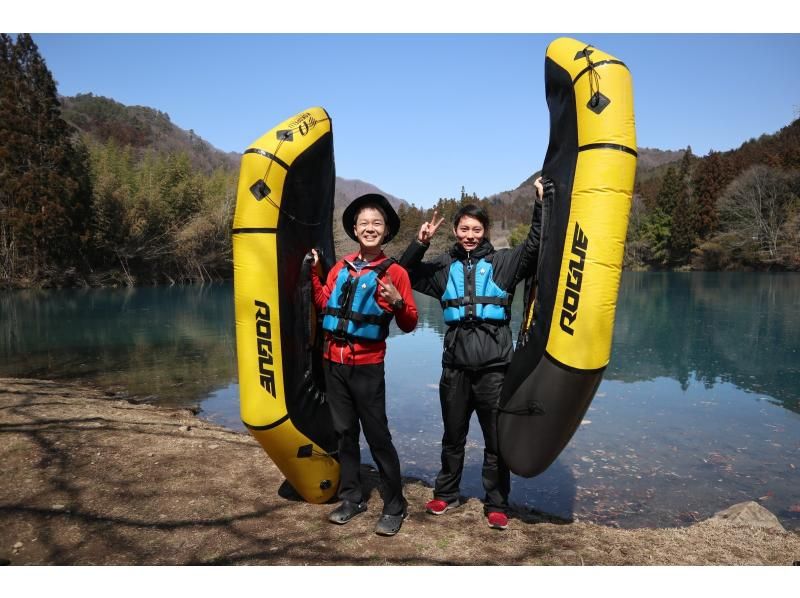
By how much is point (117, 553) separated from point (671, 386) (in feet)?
31.0

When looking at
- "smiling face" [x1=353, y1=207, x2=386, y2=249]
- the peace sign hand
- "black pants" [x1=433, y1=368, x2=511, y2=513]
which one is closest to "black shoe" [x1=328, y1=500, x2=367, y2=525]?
"black pants" [x1=433, y1=368, x2=511, y2=513]

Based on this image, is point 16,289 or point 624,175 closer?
point 624,175

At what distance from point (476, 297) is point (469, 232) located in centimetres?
46

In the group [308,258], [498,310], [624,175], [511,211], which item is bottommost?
[498,310]

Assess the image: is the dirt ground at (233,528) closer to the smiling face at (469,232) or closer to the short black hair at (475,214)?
the smiling face at (469,232)

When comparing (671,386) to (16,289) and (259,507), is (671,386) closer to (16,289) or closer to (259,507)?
(259,507)

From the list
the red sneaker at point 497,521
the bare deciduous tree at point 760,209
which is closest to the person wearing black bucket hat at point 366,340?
the red sneaker at point 497,521

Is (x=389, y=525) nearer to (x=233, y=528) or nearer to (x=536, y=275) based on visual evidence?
(x=233, y=528)

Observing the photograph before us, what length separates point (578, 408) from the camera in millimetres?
3340

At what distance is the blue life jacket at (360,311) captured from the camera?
3441 mm

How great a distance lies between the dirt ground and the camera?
10.1 feet

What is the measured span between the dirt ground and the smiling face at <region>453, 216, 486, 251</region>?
1.93 meters

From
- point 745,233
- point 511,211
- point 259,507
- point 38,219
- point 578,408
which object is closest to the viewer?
point 578,408

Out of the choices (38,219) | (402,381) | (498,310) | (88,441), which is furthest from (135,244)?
(498,310)
